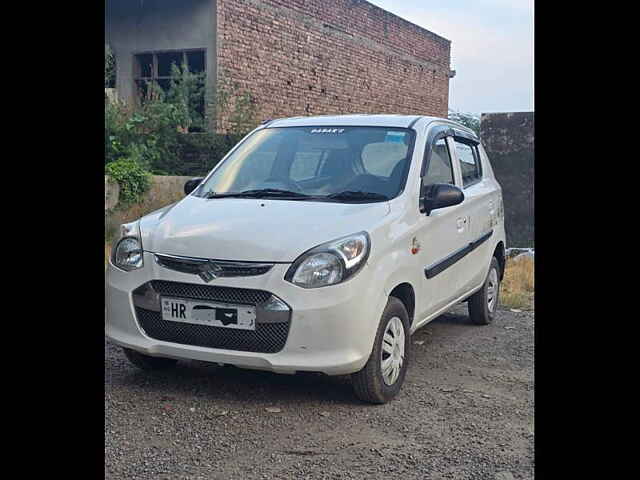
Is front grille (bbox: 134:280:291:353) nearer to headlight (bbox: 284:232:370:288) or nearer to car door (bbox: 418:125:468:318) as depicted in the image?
headlight (bbox: 284:232:370:288)

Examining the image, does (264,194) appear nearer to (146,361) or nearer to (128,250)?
(128,250)

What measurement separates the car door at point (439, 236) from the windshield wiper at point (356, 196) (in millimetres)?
322

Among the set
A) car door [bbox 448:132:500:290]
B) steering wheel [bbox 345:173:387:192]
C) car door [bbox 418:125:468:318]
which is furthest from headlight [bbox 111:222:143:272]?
car door [bbox 448:132:500:290]

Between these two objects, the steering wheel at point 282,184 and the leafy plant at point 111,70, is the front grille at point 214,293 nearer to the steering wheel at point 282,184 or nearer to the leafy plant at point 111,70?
the steering wheel at point 282,184

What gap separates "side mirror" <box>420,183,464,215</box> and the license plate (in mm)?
1520

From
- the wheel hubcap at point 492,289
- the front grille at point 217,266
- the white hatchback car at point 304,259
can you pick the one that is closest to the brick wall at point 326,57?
the wheel hubcap at point 492,289

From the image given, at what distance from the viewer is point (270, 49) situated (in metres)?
15.1

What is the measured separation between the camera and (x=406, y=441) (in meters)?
3.80

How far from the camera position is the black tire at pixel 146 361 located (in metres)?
4.64

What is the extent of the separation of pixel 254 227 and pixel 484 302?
3128 millimetres

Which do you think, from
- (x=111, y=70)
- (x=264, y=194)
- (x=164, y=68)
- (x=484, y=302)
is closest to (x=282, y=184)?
(x=264, y=194)
